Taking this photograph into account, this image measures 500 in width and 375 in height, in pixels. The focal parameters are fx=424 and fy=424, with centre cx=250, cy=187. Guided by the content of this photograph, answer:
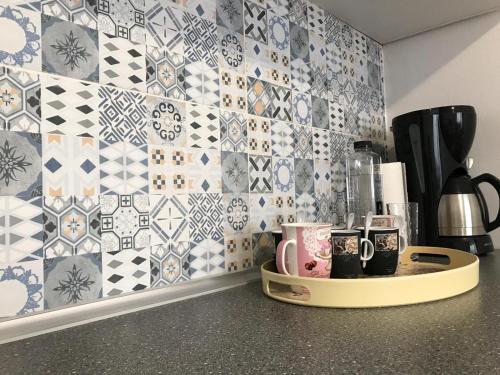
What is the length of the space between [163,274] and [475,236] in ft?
2.65

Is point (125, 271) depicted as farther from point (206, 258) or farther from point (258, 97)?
point (258, 97)

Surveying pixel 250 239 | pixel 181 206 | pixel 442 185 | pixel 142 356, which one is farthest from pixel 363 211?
pixel 142 356

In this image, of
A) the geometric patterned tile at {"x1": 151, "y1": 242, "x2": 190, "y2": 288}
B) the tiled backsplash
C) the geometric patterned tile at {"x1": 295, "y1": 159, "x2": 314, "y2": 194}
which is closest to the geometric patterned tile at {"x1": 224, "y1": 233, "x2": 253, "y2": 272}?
the tiled backsplash

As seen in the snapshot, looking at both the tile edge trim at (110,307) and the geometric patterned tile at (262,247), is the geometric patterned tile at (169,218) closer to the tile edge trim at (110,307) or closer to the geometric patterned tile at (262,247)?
the tile edge trim at (110,307)

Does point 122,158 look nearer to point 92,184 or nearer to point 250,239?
point 92,184

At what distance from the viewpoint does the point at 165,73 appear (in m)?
0.78

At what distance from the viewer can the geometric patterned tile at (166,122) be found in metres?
0.76

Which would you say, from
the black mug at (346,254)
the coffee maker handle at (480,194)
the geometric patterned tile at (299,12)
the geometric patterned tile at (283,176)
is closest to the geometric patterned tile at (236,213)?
the geometric patterned tile at (283,176)

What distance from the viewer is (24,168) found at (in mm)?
602

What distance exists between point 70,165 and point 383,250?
561mm

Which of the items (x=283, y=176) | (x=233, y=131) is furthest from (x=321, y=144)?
(x=233, y=131)

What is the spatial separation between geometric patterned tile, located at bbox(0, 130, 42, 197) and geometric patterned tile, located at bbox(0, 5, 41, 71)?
10 cm

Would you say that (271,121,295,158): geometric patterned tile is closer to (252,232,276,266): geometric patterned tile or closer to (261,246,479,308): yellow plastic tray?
(252,232,276,266): geometric patterned tile

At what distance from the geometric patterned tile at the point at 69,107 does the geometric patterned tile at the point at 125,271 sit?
8.0 inches
